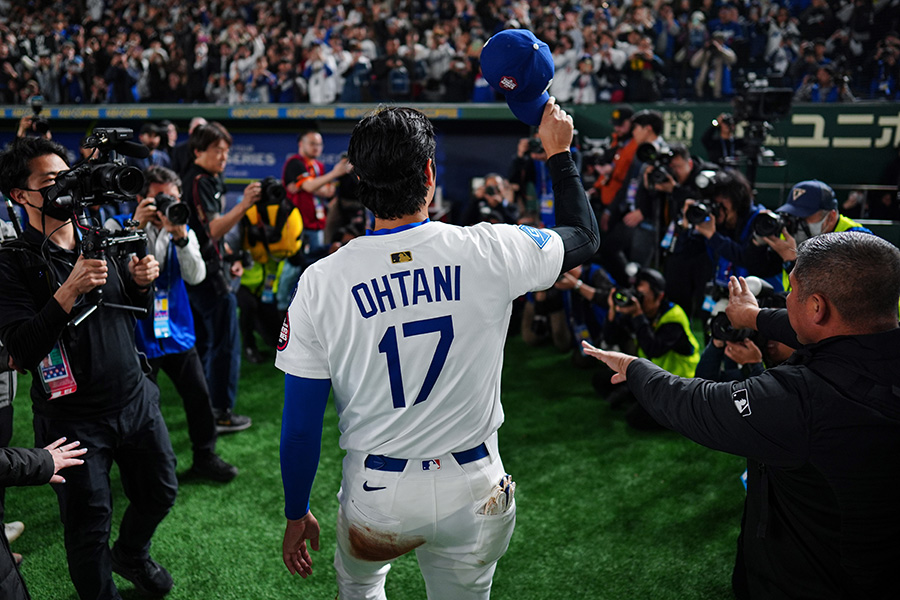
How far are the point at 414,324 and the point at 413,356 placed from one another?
83mm

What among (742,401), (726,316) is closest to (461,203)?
(726,316)

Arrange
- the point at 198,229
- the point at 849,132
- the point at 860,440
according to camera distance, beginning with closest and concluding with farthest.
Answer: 1. the point at 860,440
2. the point at 198,229
3. the point at 849,132

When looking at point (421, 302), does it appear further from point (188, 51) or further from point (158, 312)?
point (188, 51)

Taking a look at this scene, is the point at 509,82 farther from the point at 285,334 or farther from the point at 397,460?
the point at 397,460

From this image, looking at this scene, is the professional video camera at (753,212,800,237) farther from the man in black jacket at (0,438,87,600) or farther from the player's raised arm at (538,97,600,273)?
the man in black jacket at (0,438,87,600)

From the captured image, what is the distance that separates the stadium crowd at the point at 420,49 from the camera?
10039mm

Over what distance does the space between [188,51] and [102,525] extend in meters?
14.4

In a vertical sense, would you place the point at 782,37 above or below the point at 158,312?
above

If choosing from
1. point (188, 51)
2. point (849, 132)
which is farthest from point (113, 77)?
point (849, 132)

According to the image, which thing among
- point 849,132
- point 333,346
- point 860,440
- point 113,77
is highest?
point 113,77

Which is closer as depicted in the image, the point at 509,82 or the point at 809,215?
the point at 509,82

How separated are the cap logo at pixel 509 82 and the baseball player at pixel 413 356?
0.12 meters

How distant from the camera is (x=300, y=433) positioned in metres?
1.79

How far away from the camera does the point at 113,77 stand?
1451 cm
